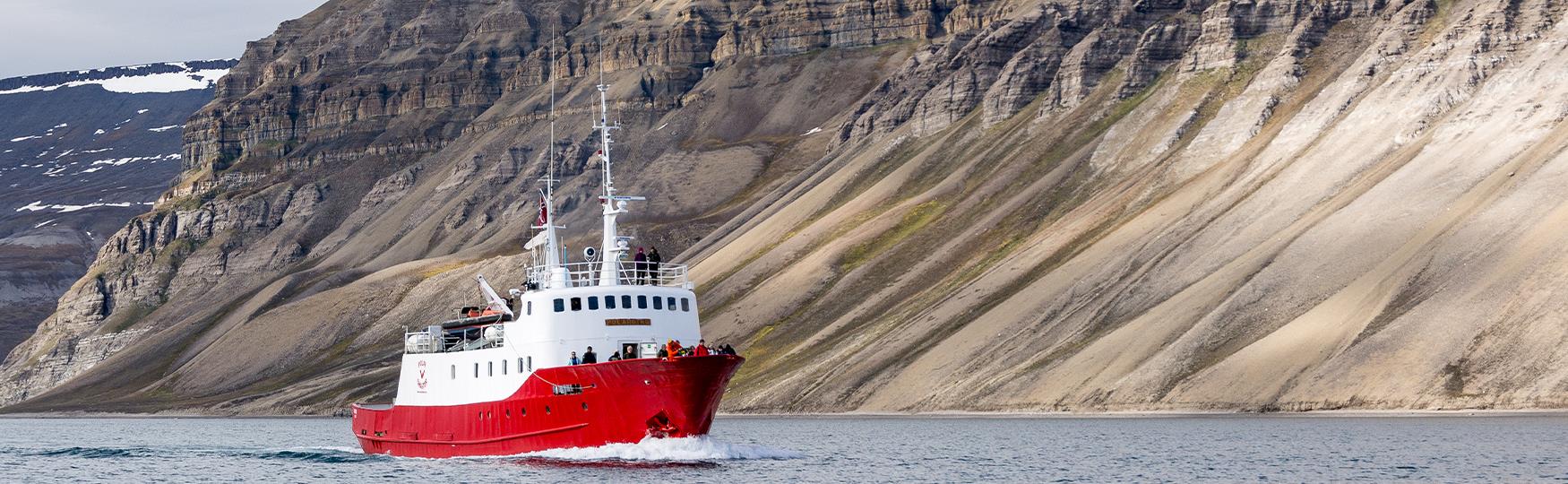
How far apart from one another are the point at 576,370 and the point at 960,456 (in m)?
20.4

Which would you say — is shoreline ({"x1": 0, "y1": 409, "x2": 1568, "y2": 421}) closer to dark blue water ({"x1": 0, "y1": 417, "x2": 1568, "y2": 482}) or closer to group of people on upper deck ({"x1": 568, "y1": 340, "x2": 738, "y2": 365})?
dark blue water ({"x1": 0, "y1": 417, "x2": 1568, "y2": 482})

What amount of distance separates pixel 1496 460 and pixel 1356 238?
61.0 m

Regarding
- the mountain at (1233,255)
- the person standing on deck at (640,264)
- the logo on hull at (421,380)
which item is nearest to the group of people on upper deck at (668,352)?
the person standing on deck at (640,264)

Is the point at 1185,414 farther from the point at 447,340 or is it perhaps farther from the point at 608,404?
the point at 608,404

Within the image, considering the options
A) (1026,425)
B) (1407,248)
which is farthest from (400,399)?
(1407,248)

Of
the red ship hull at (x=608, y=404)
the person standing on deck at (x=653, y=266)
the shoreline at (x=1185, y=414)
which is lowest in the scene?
the shoreline at (x=1185, y=414)

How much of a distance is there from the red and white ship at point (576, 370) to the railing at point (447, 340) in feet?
0.91

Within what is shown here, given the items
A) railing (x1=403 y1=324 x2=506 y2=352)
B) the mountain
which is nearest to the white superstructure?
railing (x1=403 y1=324 x2=506 y2=352)

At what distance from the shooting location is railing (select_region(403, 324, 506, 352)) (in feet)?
277

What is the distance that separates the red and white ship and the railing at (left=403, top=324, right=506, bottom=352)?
0.28 metres

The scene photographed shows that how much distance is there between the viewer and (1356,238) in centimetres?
13288

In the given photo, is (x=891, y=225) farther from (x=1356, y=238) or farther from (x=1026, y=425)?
(x=1026, y=425)

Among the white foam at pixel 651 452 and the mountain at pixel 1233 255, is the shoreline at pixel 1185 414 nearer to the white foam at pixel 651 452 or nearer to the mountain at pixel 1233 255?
the mountain at pixel 1233 255

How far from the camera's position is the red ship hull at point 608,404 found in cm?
7350
